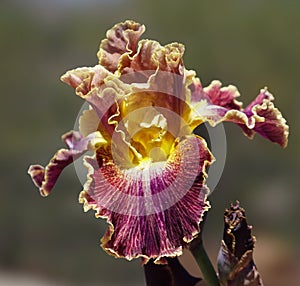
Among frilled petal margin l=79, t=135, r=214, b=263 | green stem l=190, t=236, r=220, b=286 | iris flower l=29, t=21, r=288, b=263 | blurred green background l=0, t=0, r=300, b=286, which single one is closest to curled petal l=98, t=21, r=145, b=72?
iris flower l=29, t=21, r=288, b=263

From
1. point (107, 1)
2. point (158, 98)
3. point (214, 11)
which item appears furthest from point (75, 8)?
point (158, 98)

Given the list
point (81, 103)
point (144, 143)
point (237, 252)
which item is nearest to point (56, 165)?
point (144, 143)

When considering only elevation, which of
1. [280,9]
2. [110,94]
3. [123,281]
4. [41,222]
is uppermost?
[280,9]

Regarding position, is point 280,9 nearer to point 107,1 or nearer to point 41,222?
point 107,1

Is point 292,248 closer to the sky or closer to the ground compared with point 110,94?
closer to the sky

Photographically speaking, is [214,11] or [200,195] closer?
[200,195]

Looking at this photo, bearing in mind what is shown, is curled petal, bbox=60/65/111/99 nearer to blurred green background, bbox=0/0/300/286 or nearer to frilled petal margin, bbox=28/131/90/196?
frilled petal margin, bbox=28/131/90/196

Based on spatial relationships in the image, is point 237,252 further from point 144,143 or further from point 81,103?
point 81,103
